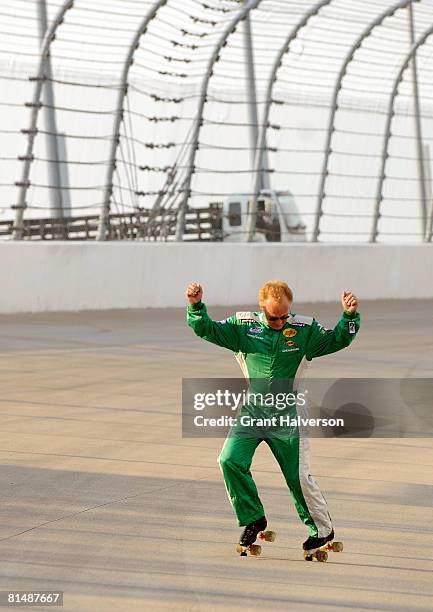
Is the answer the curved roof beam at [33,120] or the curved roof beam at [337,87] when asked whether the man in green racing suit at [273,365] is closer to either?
the curved roof beam at [33,120]

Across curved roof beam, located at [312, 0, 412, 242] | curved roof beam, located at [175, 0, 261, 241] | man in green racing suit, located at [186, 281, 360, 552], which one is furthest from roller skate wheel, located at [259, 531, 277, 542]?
curved roof beam, located at [312, 0, 412, 242]

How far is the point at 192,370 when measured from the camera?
450 inches

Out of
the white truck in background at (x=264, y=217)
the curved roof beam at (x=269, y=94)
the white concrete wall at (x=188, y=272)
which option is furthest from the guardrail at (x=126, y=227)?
the curved roof beam at (x=269, y=94)

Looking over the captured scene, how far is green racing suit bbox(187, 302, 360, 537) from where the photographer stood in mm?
5492

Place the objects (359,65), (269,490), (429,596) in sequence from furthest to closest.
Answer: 1. (359,65)
2. (269,490)
3. (429,596)

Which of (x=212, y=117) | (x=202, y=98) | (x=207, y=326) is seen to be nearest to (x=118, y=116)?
(x=202, y=98)

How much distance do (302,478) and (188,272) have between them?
454 inches

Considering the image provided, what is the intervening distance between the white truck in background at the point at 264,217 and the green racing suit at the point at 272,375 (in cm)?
1197

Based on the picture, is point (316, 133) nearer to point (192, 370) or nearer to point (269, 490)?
point (192, 370)

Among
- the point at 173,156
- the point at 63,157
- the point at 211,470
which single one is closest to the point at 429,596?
the point at 211,470

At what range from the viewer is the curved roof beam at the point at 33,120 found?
15.5m

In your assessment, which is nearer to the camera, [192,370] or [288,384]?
[288,384]

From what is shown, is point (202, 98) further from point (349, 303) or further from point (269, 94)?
point (349, 303)

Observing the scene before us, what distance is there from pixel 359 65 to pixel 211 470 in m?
12.4
